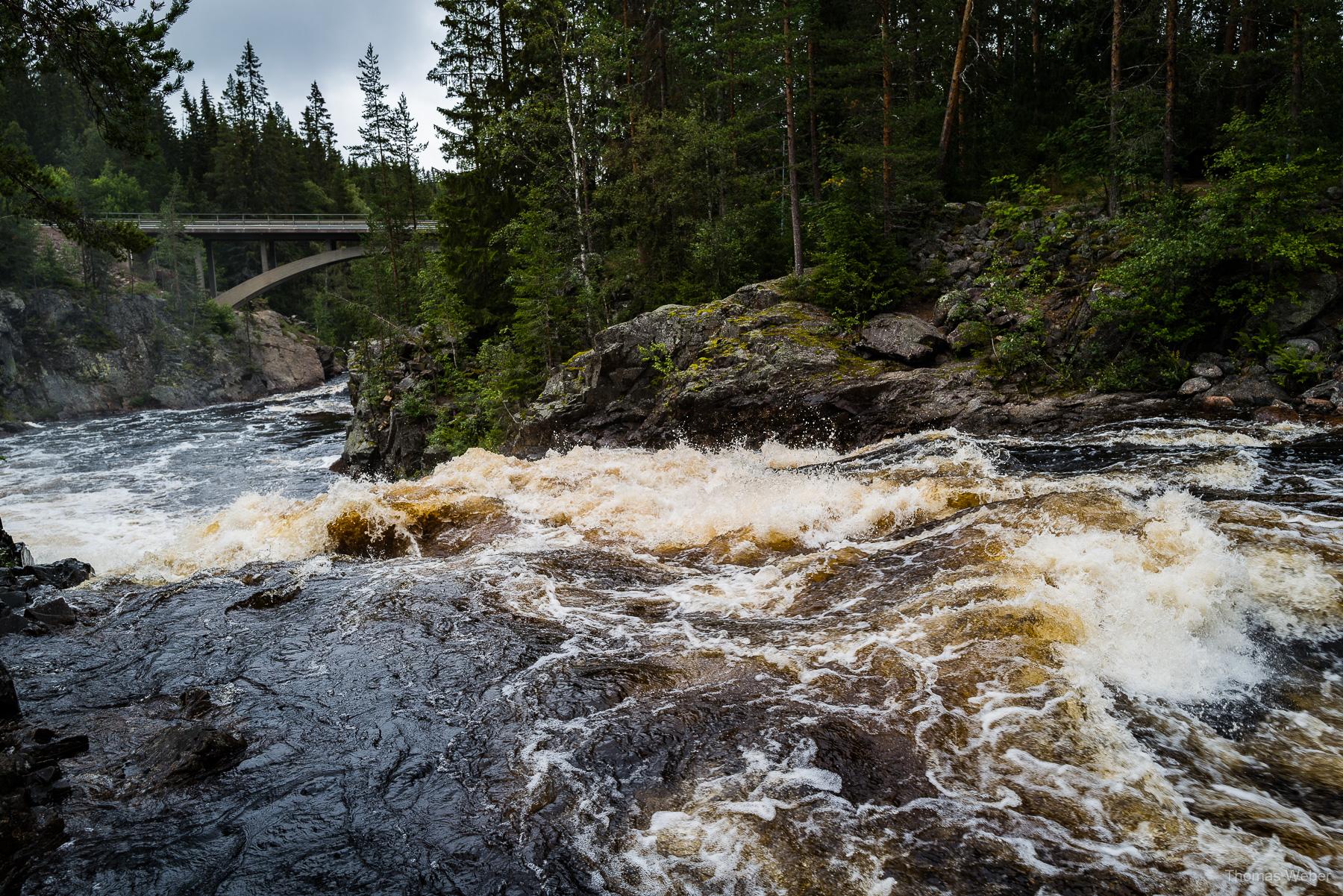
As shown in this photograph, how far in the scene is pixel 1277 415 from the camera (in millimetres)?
11070

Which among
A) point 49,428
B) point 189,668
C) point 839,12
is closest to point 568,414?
point 189,668

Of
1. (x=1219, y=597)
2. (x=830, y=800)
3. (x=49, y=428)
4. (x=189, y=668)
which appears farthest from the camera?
(x=49, y=428)

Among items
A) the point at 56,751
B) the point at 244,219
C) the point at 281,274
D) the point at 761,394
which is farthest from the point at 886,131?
the point at 244,219

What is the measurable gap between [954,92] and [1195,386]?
11685 mm

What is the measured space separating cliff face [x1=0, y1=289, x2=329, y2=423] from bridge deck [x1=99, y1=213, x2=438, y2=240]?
6.66 meters

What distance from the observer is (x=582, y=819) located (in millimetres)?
4359

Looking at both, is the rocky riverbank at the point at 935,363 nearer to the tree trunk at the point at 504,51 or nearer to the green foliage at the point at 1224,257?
the green foliage at the point at 1224,257

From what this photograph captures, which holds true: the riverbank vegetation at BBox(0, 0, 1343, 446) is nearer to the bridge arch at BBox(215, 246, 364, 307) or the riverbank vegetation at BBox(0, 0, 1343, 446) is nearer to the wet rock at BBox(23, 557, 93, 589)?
the wet rock at BBox(23, 557, 93, 589)

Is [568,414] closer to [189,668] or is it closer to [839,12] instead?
[189,668]

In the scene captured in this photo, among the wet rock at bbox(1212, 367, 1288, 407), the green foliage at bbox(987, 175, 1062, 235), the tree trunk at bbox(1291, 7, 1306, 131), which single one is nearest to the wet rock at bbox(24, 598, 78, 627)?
the wet rock at bbox(1212, 367, 1288, 407)

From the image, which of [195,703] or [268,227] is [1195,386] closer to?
[195,703]

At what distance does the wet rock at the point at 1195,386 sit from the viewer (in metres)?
12.2

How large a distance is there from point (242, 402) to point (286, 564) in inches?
1706

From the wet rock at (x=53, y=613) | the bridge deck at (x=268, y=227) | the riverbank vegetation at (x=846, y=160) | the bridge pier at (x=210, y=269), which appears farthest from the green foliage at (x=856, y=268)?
the bridge pier at (x=210, y=269)
